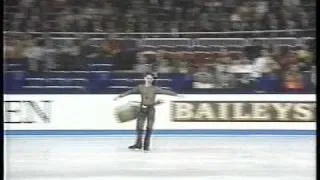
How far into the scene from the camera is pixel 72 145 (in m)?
3.14

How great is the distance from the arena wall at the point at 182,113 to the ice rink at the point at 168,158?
0.07 metres

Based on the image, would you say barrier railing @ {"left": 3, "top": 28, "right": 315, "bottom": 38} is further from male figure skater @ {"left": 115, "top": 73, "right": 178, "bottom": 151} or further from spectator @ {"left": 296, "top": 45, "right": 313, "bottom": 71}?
male figure skater @ {"left": 115, "top": 73, "right": 178, "bottom": 151}

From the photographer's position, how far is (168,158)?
3.00 m

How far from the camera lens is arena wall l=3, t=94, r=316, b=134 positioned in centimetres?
305

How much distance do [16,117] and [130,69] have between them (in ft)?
2.26

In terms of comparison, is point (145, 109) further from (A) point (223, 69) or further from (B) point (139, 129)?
(A) point (223, 69)

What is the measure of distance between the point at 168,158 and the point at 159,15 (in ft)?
2.45

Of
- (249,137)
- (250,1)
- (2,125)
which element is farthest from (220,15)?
(2,125)

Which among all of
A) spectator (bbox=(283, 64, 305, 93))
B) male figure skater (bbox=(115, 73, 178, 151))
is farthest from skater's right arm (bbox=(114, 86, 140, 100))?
spectator (bbox=(283, 64, 305, 93))

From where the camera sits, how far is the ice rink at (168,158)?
284cm

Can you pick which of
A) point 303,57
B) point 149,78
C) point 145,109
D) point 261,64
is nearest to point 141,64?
point 149,78

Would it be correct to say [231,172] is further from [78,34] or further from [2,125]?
[2,125]

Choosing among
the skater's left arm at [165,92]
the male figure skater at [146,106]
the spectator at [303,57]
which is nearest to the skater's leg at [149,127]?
the male figure skater at [146,106]

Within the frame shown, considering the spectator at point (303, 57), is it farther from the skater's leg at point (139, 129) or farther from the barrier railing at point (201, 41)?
the skater's leg at point (139, 129)
